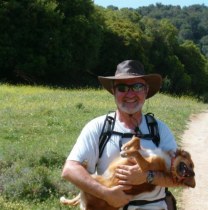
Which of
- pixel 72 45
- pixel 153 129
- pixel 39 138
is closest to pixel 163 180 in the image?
pixel 153 129

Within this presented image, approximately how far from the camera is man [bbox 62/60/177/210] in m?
3.40

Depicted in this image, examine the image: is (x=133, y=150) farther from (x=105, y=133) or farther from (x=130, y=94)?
(x=130, y=94)

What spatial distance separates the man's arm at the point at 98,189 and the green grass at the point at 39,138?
301 cm

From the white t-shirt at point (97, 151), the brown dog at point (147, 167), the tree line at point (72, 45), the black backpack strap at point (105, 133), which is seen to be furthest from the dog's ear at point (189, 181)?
the tree line at point (72, 45)

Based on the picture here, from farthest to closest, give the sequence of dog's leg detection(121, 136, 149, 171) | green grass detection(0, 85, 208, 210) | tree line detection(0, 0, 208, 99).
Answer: tree line detection(0, 0, 208, 99) < green grass detection(0, 85, 208, 210) < dog's leg detection(121, 136, 149, 171)

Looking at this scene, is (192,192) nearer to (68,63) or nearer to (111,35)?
(68,63)

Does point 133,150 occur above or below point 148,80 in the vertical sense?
below

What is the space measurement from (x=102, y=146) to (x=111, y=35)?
40.9m

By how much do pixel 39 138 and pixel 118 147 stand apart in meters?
8.19

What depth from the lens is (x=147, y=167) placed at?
11.2ft

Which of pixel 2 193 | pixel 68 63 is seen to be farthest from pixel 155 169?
pixel 68 63

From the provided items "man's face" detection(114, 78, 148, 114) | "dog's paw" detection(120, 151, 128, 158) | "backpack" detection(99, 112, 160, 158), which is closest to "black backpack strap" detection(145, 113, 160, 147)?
"backpack" detection(99, 112, 160, 158)

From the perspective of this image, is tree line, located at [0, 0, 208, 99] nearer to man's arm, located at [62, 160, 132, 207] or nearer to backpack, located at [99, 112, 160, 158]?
backpack, located at [99, 112, 160, 158]

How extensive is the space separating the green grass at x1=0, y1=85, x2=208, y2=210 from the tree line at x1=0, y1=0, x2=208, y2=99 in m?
11.3
